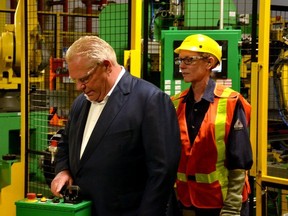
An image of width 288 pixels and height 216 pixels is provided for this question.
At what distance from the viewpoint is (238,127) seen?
2.81 metres

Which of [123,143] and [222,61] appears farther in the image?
[222,61]

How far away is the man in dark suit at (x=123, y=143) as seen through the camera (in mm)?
2332

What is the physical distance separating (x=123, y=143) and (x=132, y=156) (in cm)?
8

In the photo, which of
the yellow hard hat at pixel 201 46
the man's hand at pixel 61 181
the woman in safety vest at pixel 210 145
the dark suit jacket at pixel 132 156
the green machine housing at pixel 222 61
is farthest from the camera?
the green machine housing at pixel 222 61

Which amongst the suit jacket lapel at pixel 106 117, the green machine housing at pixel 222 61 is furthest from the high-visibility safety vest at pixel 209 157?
the green machine housing at pixel 222 61

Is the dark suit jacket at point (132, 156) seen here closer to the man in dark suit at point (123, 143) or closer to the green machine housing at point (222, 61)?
the man in dark suit at point (123, 143)

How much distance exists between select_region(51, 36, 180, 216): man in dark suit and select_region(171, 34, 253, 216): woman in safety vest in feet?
1.58

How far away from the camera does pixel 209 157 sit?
2.87 metres

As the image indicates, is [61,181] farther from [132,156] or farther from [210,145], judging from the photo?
[210,145]

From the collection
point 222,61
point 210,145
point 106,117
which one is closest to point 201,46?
point 210,145

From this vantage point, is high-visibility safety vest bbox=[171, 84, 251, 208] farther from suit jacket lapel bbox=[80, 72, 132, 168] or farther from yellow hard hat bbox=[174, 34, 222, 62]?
suit jacket lapel bbox=[80, 72, 132, 168]

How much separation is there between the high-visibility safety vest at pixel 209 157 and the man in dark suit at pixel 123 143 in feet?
1.53

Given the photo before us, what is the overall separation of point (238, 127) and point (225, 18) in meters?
1.72

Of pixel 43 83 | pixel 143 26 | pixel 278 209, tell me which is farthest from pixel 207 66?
pixel 43 83
